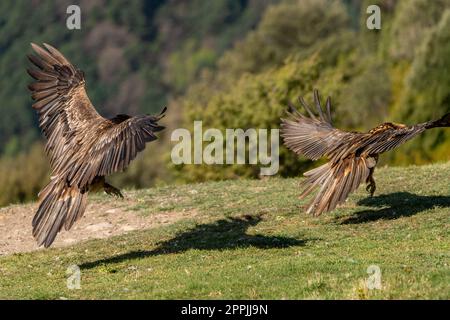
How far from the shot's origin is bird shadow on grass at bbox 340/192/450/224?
59.5ft

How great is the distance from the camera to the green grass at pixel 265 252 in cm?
1309

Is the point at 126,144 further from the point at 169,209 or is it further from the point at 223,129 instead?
the point at 223,129

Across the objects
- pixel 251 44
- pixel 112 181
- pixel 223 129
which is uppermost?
pixel 251 44

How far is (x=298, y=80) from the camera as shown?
53562 millimetres

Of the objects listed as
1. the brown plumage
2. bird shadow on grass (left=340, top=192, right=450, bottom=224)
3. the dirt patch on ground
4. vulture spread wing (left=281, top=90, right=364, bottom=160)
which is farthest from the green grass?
vulture spread wing (left=281, top=90, right=364, bottom=160)

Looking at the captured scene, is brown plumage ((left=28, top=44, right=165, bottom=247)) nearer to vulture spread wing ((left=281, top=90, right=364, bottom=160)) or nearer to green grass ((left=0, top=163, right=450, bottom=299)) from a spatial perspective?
green grass ((left=0, top=163, right=450, bottom=299))

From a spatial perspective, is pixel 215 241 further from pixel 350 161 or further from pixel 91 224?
pixel 91 224

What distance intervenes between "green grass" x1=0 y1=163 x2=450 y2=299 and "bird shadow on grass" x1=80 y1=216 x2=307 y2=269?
1.0 inches

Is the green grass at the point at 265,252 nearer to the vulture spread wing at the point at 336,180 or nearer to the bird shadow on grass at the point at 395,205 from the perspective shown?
the bird shadow on grass at the point at 395,205

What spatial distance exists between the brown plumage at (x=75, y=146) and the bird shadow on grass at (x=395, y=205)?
16.1 ft

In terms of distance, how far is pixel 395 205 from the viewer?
19016mm

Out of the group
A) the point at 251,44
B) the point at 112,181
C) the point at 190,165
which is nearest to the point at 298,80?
the point at 190,165

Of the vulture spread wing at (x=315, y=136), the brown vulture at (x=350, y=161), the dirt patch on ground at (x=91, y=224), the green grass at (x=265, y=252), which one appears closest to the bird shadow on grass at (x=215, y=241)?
the green grass at (x=265, y=252)
